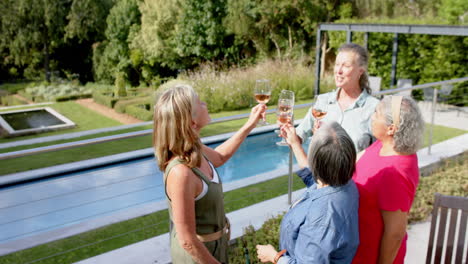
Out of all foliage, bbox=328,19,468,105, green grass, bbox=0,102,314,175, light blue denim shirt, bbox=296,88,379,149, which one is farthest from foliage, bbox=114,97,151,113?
light blue denim shirt, bbox=296,88,379,149

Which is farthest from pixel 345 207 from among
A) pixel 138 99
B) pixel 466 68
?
pixel 138 99

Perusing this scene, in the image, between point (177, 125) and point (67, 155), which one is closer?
point (177, 125)

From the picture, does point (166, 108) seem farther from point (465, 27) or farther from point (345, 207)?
point (465, 27)

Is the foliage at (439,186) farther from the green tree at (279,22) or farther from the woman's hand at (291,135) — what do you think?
the green tree at (279,22)

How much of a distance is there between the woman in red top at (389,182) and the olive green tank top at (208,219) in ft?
1.76

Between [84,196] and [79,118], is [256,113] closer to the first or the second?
[84,196]

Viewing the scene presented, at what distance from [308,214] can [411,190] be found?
463mm

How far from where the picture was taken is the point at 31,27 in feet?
74.8

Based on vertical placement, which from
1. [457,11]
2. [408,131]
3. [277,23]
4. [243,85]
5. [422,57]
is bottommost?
[243,85]

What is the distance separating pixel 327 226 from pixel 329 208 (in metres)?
0.06

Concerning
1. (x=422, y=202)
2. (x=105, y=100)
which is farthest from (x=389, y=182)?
(x=105, y=100)

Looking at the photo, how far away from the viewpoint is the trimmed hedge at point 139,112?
12.3 meters

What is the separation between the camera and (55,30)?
77.5 feet

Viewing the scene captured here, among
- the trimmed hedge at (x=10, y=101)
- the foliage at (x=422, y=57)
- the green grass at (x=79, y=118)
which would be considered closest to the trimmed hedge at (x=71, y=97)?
the green grass at (x=79, y=118)
